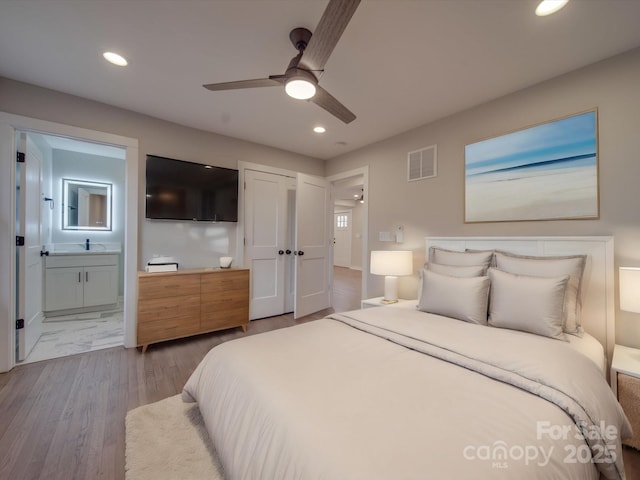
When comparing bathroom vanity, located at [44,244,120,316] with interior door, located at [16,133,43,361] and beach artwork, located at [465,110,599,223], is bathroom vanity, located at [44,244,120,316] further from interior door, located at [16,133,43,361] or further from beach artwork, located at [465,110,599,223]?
beach artwork, located at [465,110,599,223]

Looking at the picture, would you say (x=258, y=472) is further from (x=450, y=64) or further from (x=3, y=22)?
(x=3, y=22)

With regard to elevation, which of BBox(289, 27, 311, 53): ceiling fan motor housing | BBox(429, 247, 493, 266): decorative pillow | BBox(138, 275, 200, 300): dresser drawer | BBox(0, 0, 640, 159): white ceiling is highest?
BBox(0, 0, 640, 159): white ceiling

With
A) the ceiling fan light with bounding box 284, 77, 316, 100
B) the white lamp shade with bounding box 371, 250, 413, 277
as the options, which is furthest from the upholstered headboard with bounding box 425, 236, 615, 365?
the ceiling fan light with bounding box 284, 77, 316, 100

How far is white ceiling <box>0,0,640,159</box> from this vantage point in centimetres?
156

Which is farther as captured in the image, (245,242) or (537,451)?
(245,242)

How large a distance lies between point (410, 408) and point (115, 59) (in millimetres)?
2890

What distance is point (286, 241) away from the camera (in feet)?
13.5

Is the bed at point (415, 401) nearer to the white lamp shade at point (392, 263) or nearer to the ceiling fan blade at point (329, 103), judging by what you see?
the white lamp shade at point (392, 263)

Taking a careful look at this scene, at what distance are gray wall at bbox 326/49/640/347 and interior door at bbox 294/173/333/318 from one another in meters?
0.87

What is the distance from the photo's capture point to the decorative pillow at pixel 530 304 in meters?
1.64

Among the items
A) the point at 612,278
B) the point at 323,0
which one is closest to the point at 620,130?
the point at 612,278

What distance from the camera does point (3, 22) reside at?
1.69 m

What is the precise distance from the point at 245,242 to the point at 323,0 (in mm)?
2814

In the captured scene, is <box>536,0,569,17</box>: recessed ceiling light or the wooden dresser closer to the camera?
<box>536,0,569,17</box>: recessed ceiling light
